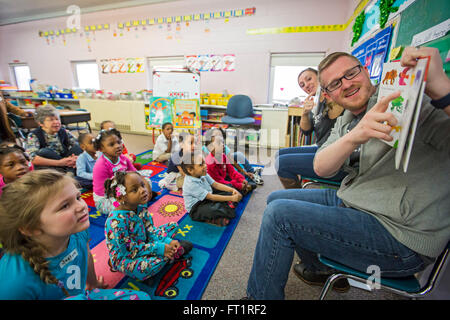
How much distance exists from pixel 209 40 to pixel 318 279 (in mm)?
4836

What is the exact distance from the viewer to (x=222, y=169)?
7.84 ft

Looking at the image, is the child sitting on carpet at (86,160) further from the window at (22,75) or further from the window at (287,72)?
the window at (22,75)

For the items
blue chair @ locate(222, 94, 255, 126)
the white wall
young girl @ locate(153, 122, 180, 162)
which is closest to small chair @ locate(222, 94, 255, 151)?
blue chair @ locate(222, 94, 255, 126)

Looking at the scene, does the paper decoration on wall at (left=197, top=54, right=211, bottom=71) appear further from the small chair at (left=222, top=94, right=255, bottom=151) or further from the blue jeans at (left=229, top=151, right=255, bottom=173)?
the blue jeans at (left=229, top=151, right=255, bottom=173)

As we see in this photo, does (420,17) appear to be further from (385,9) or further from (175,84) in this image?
(175,84)

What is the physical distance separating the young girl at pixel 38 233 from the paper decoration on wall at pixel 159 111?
2.97 meters

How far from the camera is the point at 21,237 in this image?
74cm

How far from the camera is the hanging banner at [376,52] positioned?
1.75 m

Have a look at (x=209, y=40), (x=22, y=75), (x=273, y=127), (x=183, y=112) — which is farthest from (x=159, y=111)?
(x=22, y=75)

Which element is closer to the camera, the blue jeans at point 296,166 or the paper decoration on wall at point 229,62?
the blue jeans at point 296,166

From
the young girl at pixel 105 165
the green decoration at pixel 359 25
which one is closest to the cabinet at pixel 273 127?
the green decoration at pixel 359 25
